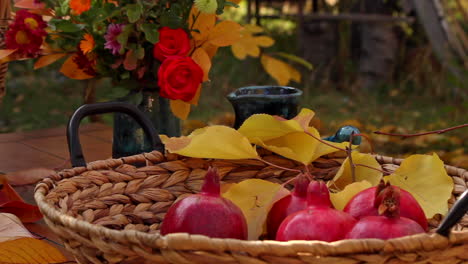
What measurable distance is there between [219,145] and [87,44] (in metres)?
0.46

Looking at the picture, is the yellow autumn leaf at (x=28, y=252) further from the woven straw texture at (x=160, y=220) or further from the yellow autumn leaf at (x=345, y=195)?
the yellow autumn leaf at (x=345, y=195)

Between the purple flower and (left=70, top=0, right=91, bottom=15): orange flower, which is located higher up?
(left=70, top=0, right=91, bottom=15): orange flower

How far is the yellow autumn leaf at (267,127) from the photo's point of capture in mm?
818

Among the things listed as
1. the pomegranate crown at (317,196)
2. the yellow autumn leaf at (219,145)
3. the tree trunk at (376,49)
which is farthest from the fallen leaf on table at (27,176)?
the tree trunk at (376,49)

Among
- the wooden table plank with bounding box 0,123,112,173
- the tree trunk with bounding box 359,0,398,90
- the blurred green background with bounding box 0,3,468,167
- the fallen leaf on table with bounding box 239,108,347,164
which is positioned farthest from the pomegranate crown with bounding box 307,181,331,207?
the tree trunk with bounding box 359,0,398,90

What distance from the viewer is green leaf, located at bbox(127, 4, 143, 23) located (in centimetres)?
112

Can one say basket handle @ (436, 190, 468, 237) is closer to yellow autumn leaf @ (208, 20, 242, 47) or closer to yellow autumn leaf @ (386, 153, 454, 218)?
yellow autumn leaf @ (386, 153, 454, 218)

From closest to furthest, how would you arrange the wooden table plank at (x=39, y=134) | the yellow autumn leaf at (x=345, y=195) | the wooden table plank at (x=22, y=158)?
1. the yellow autumn leaf at (x=345, y=195)
2. the wooden table plank at (x=22, y=158)
3. the wooden table plank at (x=39, y=134)

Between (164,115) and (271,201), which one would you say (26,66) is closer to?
(164,115)

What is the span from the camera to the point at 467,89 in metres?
3.58

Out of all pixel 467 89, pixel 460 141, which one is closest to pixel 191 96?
pixel 460 141

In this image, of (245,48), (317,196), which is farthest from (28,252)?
(245,48)

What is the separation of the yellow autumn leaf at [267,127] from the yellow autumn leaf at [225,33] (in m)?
0.38

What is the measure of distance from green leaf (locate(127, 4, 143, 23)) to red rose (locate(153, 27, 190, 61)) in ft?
0.18
